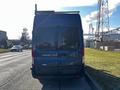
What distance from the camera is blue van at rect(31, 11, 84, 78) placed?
45.3 ft

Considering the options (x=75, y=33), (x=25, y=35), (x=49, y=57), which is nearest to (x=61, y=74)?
(x=49, y=57)

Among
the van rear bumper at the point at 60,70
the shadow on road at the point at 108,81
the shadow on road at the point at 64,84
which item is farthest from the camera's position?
the van rear bumper at the point at 60,70

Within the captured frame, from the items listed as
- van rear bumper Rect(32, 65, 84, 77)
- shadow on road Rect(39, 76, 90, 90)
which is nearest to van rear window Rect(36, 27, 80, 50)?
van rear bumper Rect(32, 65, 84, 77)

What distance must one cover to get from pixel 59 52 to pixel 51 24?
1.22 meters

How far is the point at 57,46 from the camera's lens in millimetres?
13953

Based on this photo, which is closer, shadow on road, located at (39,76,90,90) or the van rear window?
shadow on road, located at (39,76,90,90)

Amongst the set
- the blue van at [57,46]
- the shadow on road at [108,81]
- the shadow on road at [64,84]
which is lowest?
Answer: the shadow on road at [64,84]

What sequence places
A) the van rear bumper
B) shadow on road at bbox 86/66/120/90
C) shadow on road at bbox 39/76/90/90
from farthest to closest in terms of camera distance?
the van rear bumper, shadow on road at bbox 39/76/90/90, shadow on road at bbox 86/66/120/90

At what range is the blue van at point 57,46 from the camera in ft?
45.3

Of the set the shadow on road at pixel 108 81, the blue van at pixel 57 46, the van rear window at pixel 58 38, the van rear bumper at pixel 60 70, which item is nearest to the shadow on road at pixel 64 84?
the van rear bumper at pixel 60 70

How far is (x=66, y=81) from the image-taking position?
15391 millimetres

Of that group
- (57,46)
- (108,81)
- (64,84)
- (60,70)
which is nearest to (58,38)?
(57,46)

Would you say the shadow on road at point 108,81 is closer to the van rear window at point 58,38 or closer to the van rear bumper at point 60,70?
the van rear bumper at point 60,70

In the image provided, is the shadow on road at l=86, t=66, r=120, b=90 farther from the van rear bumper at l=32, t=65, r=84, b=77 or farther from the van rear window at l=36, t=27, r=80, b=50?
the van rear window at l=36, t=27, r=80, b=50
